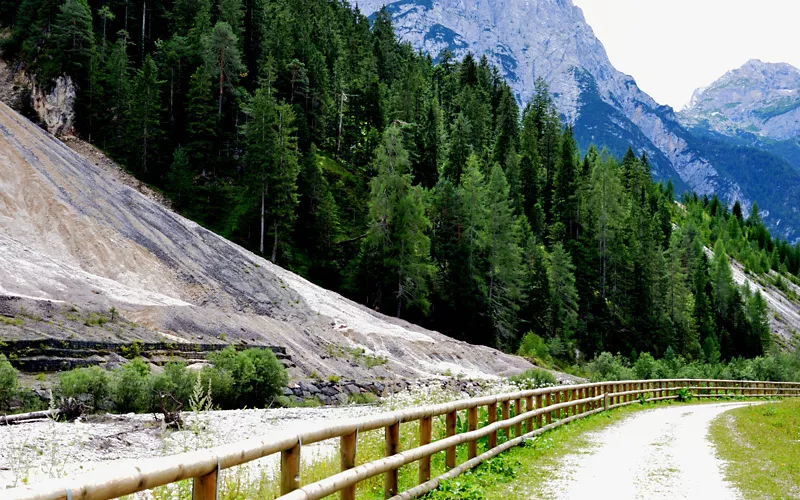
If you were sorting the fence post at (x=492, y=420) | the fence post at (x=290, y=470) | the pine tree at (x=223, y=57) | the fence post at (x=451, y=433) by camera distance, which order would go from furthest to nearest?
the pine tree at (x=223, y=57) → the fence post at (x=492, y=420) → the fence post at (x=451, y=433) → the fence post at (x=290, y=470)

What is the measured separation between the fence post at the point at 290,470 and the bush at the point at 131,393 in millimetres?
20544

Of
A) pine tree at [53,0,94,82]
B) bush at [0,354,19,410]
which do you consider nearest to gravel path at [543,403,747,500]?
bush at [0,354,19,410]

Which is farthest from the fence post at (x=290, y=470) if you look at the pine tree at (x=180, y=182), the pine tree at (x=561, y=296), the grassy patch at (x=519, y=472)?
the pine tree at (x=561, y=296)

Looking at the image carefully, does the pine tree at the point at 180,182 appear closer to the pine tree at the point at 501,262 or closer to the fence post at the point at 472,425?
the pine tree at the point at 501,262

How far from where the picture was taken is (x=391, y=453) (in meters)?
7.66

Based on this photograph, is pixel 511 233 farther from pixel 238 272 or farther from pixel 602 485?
pixel 602 485

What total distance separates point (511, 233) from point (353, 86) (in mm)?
39495

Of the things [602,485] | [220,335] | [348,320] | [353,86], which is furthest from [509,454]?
[353,86]

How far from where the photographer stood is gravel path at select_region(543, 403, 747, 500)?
929cm

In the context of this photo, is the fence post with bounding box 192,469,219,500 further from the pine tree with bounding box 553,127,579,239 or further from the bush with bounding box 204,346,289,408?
the pine tree with bounding box 553,127,579,239

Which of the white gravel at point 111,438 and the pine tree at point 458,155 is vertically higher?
the pine tree at point 458,155

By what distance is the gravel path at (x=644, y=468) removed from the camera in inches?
366

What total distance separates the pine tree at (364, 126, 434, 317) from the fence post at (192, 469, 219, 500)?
54706 millimetres

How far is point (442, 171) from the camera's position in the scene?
90.8 m
